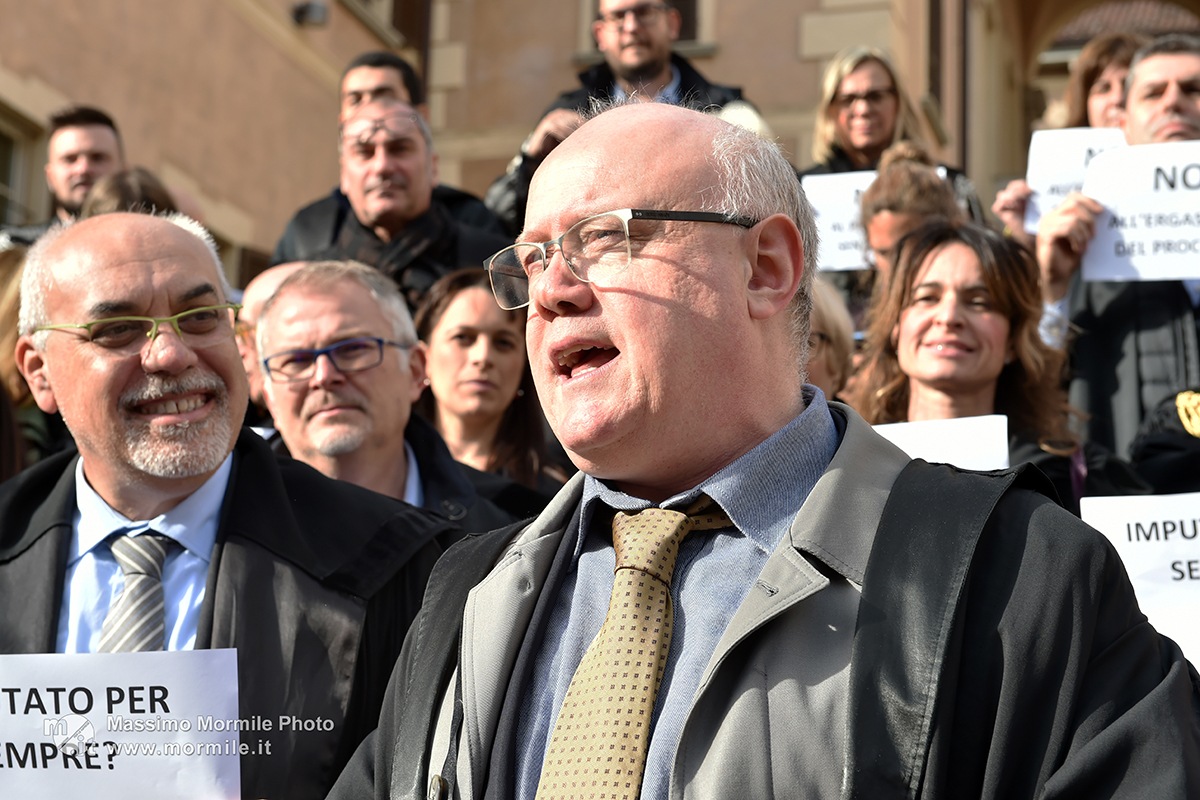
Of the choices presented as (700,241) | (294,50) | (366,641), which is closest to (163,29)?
(294,50)

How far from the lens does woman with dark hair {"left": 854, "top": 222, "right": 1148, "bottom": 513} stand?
452cm

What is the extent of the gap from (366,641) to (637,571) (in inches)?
48.0

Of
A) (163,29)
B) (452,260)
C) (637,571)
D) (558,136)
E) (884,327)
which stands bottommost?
(637,571)

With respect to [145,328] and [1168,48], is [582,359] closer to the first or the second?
[145,328]

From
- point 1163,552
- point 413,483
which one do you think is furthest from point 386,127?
point 1163,552

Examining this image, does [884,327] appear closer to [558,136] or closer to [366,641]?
[558,136]

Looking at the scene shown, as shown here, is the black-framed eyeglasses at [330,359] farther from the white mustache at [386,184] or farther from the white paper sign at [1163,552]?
the white paper sign at [1163,552]

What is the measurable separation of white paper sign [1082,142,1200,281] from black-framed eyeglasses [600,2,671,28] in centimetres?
255

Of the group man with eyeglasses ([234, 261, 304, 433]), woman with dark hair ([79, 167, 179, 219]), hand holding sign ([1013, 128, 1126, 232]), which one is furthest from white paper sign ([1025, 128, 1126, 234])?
woman with dark hair ([79, 167, 179, 219])

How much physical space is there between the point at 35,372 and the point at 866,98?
4.17 metres

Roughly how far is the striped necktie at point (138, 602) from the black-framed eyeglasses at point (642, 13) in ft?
13.7

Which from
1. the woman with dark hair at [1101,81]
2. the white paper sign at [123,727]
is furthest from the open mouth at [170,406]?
the woman with dark hair at [1101,81]

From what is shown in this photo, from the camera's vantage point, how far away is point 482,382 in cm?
529

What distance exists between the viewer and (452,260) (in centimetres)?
612
